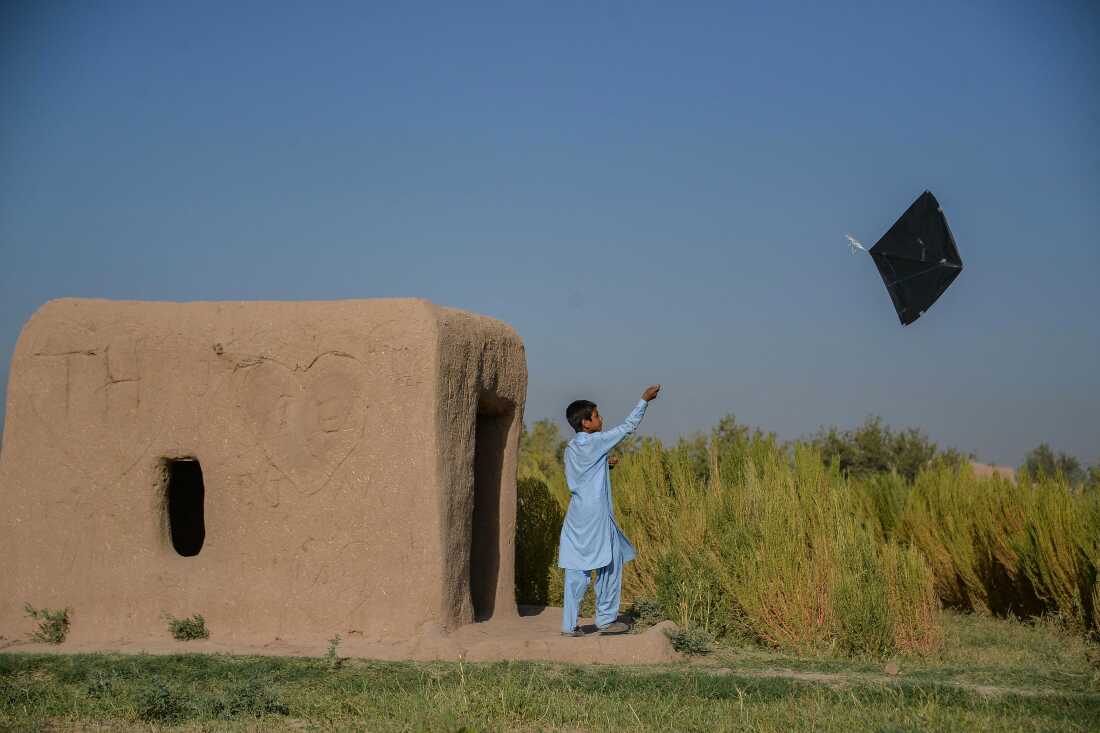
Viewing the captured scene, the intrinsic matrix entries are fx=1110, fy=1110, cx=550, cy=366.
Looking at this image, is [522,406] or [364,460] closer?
[364,460]

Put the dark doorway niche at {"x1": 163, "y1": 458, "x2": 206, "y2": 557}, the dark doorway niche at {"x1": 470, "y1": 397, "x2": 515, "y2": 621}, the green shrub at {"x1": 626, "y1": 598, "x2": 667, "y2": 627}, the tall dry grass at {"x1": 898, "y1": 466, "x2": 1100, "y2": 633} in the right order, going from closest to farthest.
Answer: the green shrub at {"x1": 626, "y1": 598, "x2": 667, "y2": 627} → the dark doorway niche at {"x1": 470, "y1": 397, "x2": 515, "y2": 621} → the tall dry grass at {"x1": 898, "y1": 466, "x2": 1100, "y2": 633} → the dark doorway niche at {"x1": 163, "y1": 458, "x2": 206, "y2": 557}

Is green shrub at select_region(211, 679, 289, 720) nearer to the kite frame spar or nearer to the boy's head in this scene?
the boy's head

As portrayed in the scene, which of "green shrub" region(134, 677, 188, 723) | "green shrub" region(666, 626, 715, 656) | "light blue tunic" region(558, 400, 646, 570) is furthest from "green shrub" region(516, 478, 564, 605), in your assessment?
"green shrub" region(134, 677, 188, 723)

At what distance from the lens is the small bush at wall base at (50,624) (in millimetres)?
8102

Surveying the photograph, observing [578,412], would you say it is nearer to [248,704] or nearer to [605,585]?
[605,585]

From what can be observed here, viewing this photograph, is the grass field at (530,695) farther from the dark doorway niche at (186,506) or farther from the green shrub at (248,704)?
the dark doorway niche at (186,506)

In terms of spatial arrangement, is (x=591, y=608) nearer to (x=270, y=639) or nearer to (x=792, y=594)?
(x=792, y=594)

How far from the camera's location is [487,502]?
9156 mm

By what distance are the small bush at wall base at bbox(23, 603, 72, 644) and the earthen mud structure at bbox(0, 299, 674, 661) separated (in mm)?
73

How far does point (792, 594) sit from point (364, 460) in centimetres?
327

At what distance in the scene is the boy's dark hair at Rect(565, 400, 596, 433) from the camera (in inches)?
325

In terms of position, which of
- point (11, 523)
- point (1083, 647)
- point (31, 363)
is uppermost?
point (31, 363)

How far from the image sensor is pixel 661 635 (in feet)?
24.4

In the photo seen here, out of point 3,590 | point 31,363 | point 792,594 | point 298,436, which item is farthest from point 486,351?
point 3,590
